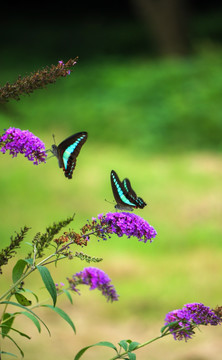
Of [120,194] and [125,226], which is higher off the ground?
[120,194]

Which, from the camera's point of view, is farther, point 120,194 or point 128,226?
point 120,194

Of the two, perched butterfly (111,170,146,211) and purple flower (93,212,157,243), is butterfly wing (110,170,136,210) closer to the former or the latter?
perched butterfly (111,170,146,211)

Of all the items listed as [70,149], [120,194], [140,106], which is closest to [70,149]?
[70,149]

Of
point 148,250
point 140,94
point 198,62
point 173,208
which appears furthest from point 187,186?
point 198,62

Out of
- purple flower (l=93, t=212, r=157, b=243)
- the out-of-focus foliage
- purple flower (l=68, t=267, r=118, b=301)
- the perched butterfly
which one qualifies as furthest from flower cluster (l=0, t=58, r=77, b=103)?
the out-of-focus foliage

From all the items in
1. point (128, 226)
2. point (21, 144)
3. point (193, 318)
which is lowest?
point (193, 318)

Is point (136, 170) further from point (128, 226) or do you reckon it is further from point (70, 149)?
point (128, 226)

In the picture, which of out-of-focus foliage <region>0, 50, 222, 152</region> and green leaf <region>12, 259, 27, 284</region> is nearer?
green leaf <region>12, 259, 27, 284</region>
